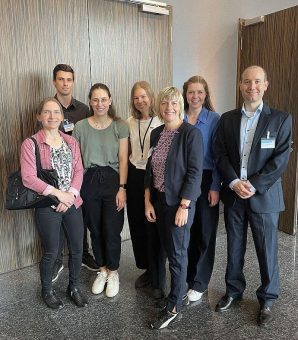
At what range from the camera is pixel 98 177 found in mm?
2363

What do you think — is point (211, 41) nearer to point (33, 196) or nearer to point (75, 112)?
point (75, 112)

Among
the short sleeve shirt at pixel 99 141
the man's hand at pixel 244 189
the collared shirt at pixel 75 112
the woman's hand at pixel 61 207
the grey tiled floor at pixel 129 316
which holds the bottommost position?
the grey tiled floor at pixel 129 316

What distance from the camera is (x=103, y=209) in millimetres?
2436

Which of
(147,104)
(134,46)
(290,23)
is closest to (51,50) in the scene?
(134,46)

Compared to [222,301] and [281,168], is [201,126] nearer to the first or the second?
[281,168]

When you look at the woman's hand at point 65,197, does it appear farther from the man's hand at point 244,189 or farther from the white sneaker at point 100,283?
the man's hand at point 244,189

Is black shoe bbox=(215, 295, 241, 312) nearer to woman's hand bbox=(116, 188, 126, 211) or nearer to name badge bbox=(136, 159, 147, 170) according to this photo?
woman's hand bbox=(116, 188, 126, 211)

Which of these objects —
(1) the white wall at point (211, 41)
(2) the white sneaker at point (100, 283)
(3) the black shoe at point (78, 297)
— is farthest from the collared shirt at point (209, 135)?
(1) the white wall at point (211, 41)

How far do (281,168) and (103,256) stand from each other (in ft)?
4.73

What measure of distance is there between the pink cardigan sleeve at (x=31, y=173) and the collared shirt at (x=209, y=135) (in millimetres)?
1039

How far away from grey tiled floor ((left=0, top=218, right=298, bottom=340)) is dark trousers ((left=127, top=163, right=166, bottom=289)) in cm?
22

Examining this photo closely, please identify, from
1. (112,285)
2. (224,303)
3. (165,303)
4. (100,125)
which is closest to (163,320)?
(165,303)

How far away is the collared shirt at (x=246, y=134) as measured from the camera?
208cm

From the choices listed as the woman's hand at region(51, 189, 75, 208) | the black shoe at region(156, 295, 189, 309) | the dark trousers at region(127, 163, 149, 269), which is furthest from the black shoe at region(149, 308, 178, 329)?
the woman's hand at region(51, 189, 75, 208)
